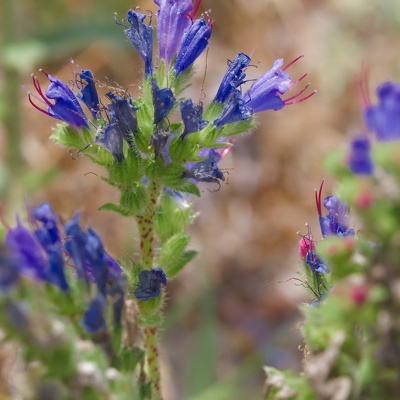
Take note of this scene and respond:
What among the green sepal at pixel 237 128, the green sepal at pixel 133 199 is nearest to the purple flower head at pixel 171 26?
the green sepal at pixel 237 128

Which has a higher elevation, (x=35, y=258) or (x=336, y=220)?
(x=336, y=220)

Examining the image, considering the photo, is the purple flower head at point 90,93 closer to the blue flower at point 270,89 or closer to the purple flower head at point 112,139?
the purple flower head at point 112,139

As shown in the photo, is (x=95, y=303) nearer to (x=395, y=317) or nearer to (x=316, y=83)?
(x=395, y=317)

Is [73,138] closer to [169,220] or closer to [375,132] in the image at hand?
[169,220]

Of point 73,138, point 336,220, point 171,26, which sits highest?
point 171,26

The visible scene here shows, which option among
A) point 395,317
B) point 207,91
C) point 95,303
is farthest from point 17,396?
point 207,91

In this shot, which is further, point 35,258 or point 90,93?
point 90,93

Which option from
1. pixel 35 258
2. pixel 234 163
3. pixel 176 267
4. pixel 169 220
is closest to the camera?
pixel 35 258

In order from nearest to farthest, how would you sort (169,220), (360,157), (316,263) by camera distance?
(360,157)
(316,263)
(169,220)

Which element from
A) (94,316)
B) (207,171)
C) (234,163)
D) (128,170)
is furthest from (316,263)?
(234,163)
